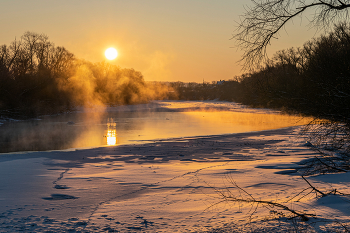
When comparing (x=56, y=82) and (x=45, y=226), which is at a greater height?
(x=56, y=82)

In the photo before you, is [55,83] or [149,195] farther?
[55,83]

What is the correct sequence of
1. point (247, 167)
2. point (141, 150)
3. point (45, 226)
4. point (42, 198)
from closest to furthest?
1. point (45, 226)
2. point (42, 198)
3. point (247, 167)
4. point (141, 150)

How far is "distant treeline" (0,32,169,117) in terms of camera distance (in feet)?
109

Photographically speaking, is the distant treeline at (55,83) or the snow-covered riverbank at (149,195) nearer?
the snow-covered riverbank at (149,195)

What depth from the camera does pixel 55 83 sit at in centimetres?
4600

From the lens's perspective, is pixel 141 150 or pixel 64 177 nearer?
pixel 64 177

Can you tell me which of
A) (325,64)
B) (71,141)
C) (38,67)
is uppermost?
(38,67)

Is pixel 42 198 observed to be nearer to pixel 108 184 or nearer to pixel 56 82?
pixel 108 184

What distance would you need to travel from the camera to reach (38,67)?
46.9 metres

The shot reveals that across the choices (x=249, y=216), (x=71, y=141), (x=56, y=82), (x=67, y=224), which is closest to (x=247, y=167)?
(x=249, y=216)

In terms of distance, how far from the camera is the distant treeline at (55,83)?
33.2 m

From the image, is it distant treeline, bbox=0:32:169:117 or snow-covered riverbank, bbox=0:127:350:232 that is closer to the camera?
snow-covered riverbank, bbox=0:127:350:232

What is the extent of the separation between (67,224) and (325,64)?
17.5 ft

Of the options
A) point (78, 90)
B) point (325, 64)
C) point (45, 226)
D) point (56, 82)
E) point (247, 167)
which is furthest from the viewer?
point (78, 90)
